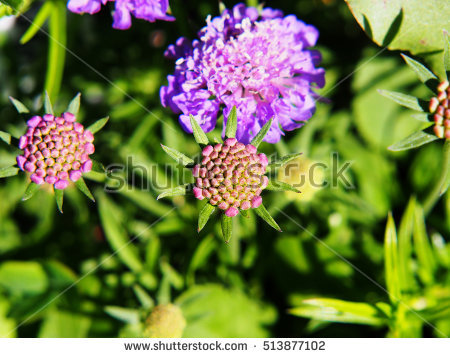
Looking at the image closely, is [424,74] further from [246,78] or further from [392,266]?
[392,266]

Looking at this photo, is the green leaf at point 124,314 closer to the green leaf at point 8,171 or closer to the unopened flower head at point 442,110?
the green leaf at point 8,171

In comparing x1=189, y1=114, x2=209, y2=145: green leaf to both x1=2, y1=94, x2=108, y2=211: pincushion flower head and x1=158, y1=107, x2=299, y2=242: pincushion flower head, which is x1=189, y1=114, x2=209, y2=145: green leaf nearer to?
x1=158, y1=107, x2=299, y2=242: pincushion flower head

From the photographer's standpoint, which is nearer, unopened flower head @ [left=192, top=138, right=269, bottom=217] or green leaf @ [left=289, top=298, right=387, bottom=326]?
unopened flower head @ [left=192, top=138, right=269, bottom=217]

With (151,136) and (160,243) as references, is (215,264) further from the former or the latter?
(151,136)

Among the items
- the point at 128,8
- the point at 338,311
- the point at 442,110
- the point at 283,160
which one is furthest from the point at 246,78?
the point at 338,311

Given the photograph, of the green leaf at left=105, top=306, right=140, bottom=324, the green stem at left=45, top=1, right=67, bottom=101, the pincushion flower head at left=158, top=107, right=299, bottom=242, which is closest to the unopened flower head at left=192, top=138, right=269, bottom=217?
the pincushion flower head at left=158, top=107, right=299, bottom=242
